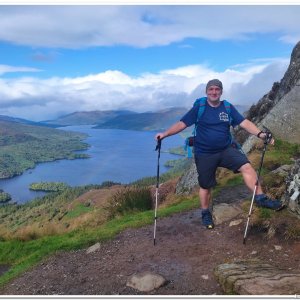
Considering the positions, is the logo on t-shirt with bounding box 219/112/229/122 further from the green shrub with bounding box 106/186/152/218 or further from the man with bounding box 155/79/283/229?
the green shrub with bounding box 106/186/152/218

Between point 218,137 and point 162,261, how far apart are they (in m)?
3.05

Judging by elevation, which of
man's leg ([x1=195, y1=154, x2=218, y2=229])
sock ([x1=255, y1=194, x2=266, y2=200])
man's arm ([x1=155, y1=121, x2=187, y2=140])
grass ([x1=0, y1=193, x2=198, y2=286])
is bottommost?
grass ([x1=0, y1=193, x2=198, y2=286])

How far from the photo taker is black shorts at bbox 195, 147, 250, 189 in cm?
899

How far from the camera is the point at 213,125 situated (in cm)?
897

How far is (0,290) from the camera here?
899 cm

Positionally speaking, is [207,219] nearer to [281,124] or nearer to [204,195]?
[204,195]

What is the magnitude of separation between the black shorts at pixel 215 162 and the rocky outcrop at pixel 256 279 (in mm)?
2334

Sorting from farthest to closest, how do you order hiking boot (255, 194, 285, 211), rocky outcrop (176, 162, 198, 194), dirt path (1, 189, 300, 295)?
rocky outcrop (176, 162, 198, 194), hiking boot (255, 194, 285, 211), dirt path (1, 189, 300, 295)

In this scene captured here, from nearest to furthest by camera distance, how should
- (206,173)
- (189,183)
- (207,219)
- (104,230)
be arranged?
1. (206,173)
2. (207,219)
3. (104,230)
4. (189,183)

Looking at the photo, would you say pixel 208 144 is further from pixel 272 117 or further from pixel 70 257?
pixel 272 117

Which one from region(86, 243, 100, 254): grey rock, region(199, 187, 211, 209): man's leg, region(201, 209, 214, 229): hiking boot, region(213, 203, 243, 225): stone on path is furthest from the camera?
region(213, 203, 243, 225): stone on path

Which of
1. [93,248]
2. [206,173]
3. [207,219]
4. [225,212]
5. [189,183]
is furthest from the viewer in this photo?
[189,183]

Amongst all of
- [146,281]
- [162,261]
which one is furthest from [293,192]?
[146,281]

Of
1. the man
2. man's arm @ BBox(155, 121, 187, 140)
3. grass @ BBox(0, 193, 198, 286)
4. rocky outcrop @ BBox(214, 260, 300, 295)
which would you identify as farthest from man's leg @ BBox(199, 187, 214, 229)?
rocky outcrop @ BBox(214, 260, 300, 295)
